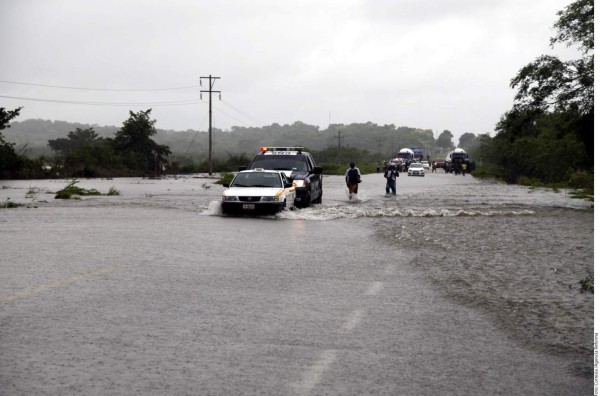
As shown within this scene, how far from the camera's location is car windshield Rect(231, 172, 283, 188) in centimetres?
2431

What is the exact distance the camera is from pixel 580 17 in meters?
30.6

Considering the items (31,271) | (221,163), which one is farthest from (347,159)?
(31,271)

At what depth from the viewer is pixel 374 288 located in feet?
33.7

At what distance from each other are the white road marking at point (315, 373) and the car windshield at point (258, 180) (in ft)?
58.2

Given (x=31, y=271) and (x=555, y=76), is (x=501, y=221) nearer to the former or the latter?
(x=555, y=76)

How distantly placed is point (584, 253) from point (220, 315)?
29.6 feet

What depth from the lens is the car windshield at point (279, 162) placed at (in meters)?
27.5

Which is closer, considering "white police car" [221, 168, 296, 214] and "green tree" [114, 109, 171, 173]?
"white police car" [221, 168, 296, 214]

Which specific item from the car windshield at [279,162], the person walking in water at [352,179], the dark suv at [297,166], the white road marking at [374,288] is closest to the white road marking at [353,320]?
the white road marking at [374,288]

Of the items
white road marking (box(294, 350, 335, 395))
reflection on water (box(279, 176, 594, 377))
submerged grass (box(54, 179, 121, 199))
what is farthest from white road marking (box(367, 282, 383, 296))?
submerged grass (box(54, 179, 121, 199))

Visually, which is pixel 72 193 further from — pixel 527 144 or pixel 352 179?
pixel 527 144

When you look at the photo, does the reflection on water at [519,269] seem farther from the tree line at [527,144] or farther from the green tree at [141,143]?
the green tree at [141,143]

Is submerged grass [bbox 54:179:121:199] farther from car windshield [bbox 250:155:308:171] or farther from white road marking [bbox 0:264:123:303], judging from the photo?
white road marking [bbox 0:264:123:303]

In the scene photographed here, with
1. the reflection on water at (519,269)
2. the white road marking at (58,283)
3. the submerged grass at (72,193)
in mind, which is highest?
the submerged grass at (72,193)
